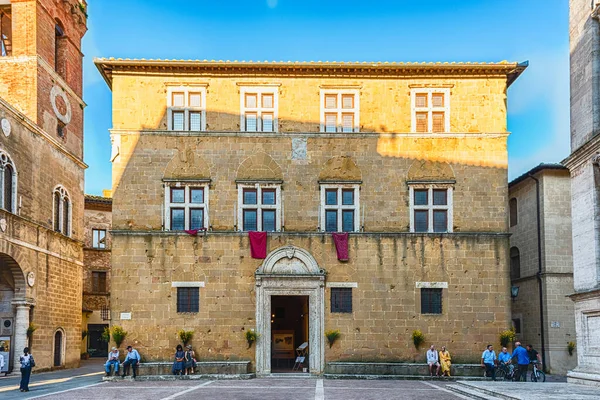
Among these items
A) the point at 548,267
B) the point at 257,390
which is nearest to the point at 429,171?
the point at 548,267

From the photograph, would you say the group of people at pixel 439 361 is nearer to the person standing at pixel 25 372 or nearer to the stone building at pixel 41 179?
the person standing at pixel 25 372

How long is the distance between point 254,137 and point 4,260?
13.4 m

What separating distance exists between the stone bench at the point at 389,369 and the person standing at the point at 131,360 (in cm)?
762

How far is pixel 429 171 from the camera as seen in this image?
2900 cm

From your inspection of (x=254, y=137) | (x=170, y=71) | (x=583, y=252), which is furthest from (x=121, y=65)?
(x=583, y=252)

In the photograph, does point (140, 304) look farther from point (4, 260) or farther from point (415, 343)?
point (415, 343)

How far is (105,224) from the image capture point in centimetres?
5369

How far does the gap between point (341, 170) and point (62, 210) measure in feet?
57.5

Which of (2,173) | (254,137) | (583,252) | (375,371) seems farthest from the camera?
(2,173)

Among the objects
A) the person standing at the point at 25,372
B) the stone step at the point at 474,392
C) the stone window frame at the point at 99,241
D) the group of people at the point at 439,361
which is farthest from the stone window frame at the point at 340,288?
the stone window frame at the point at 99,241

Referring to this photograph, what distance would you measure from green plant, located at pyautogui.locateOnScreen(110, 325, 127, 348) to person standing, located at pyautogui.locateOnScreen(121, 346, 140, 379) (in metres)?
0.75

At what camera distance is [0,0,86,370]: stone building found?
32094 millimetres

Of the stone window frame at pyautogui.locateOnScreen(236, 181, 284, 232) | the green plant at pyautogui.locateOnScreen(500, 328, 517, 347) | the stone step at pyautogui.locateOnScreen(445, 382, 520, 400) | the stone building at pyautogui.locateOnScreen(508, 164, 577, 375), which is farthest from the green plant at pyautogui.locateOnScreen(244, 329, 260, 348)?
the stone building at pyautogui.locateOnScreen(508, 164, 577, 375)

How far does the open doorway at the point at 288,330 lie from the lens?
3247cm
